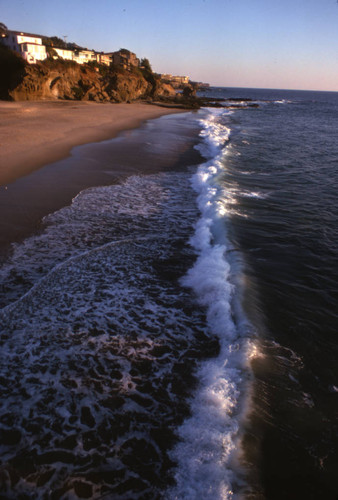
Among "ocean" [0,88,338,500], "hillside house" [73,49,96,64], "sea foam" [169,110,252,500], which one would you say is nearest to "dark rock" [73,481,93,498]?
"ocean" [0,88,338,500]

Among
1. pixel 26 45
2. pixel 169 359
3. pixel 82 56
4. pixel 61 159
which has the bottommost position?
pixel 169 359

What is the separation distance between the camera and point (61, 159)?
38.8ft

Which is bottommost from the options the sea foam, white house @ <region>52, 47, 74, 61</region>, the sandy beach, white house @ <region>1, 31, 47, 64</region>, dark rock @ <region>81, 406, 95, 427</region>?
dark rock @ <region>81, 406, 95, 427</region>

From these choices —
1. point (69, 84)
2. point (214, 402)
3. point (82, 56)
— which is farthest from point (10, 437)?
point (82, 56)

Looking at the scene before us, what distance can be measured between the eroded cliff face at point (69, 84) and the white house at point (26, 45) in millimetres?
10704

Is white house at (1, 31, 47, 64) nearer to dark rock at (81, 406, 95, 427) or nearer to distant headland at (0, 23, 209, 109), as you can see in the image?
distant headland at (0, 23, 209, 109)

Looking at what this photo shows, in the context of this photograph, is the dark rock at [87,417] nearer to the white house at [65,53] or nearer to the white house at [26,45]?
the white house at [26,45]

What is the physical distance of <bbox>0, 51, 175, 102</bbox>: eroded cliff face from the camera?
31188 millimetres

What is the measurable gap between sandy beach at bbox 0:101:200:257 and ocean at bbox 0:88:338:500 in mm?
972

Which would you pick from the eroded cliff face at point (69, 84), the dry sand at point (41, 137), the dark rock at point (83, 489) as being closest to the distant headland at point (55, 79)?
the eroded cliff face at point (69, 84)

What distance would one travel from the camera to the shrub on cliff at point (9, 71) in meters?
30.9

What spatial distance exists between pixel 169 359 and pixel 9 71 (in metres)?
39.7

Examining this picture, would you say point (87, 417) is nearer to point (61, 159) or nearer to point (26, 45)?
point (61, 159)

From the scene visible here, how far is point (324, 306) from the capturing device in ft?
14.8
